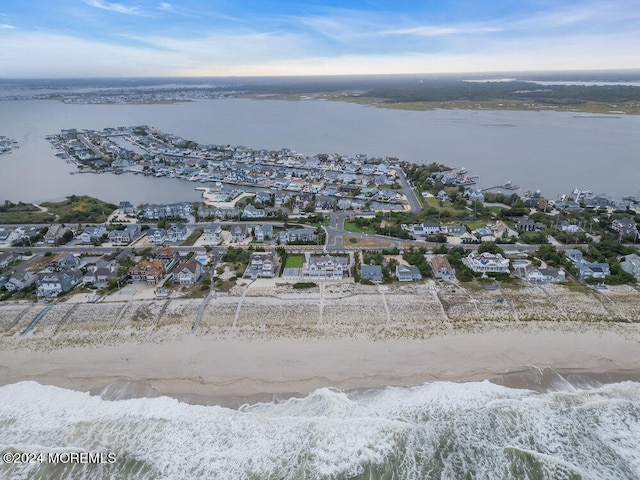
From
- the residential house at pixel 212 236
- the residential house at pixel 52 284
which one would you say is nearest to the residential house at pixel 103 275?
the residential house at pixel 52 284

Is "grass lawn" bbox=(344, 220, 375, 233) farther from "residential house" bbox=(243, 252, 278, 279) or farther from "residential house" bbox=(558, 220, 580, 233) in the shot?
"residential house" bbox=(558, 220, 580, 233)

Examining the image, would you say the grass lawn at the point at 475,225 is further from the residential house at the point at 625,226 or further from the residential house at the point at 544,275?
the residential house at the point at 625,226

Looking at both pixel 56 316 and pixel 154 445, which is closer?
pixel 154 445

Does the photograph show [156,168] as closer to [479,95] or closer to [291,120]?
[291,120]

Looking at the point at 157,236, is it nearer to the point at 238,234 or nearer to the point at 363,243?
the point at 238,234

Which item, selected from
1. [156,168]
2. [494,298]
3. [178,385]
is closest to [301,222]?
[494,298]

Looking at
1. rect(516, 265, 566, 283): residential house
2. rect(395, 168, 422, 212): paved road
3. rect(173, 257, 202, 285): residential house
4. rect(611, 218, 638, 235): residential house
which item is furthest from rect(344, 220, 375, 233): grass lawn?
rect(611, 218, 638, 235): residential house

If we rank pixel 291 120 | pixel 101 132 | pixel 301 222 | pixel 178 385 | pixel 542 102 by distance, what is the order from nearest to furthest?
1. pixel 178 385
2. pixel 301 222
3. pixel 101 132
4. pixel 291 120
5. pixel 542 102
